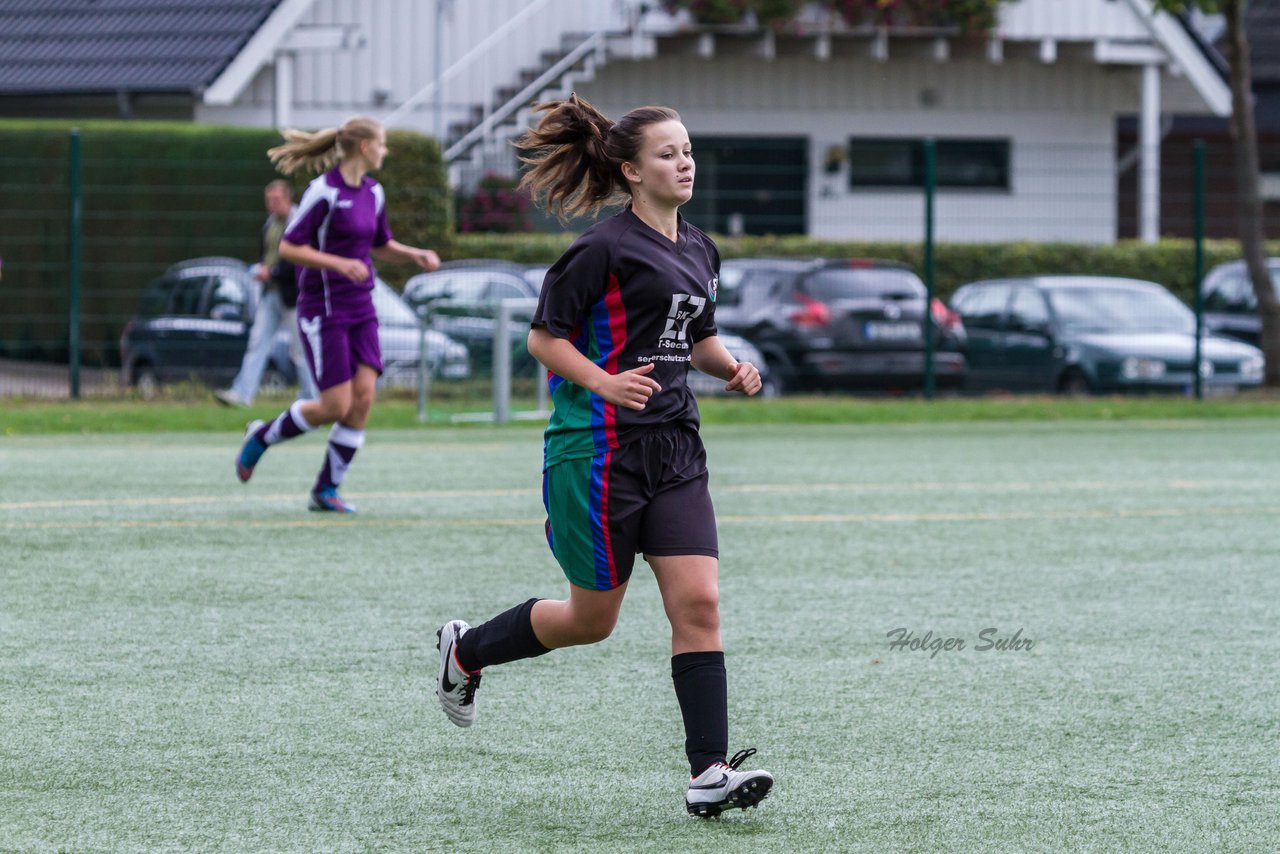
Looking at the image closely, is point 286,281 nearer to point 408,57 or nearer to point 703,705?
point 703,705

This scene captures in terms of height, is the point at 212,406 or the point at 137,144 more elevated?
the point at 137,144

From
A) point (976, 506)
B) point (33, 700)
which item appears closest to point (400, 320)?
point (976, 506)

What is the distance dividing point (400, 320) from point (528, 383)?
1.71 m

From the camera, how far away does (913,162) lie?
100ft

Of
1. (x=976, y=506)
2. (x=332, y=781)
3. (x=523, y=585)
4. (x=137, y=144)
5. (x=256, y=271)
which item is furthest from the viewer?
(x=137, y=144)

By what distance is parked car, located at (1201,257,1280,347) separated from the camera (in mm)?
20281

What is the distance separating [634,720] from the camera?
550 cm

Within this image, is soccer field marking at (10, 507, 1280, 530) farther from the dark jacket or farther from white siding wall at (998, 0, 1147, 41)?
white siding wall at (998, 0, 1147, 41)

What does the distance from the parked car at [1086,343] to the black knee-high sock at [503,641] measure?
13.7m

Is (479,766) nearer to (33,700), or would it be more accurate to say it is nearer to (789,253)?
(33,700)

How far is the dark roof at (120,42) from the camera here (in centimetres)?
2661

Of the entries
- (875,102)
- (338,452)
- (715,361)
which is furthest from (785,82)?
(715,361)

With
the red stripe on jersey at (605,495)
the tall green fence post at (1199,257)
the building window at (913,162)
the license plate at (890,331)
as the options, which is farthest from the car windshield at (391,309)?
the building window at (913,162)

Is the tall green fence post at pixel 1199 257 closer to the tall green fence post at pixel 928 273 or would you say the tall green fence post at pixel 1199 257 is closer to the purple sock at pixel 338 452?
the tall green fence post at pixel 928 273
